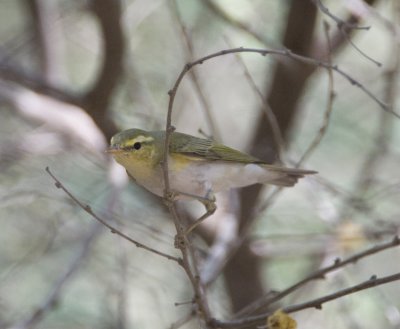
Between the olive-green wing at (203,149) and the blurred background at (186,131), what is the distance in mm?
153

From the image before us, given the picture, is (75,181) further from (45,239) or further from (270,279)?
(270,279)

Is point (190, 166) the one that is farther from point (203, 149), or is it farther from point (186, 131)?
point (186, 131)

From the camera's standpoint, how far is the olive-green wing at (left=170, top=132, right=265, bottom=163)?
3.48 meters

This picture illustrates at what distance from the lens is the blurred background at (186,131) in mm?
4586

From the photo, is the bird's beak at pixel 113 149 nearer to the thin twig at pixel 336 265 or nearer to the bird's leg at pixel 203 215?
the bird's leg at pixel 203 215

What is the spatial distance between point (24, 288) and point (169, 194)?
3413 mm

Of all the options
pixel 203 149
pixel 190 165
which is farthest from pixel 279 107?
pixel 190 165

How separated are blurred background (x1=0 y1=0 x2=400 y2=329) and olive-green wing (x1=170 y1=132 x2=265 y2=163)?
0.50 ft

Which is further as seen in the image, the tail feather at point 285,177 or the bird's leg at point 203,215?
the tail feather at point 285,177

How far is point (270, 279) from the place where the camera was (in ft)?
19.6

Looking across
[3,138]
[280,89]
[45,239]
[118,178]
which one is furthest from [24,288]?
[280,89]

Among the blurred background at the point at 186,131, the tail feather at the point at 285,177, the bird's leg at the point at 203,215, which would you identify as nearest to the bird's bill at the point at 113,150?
the bird's leg at the point at 203,215

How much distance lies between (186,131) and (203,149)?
2.26m

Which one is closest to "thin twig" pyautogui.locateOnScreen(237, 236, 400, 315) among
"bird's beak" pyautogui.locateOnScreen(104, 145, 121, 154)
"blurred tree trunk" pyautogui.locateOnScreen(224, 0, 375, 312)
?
"bird's beak" pyautogui.locateOnScreen(104, 145, 121, 154)
